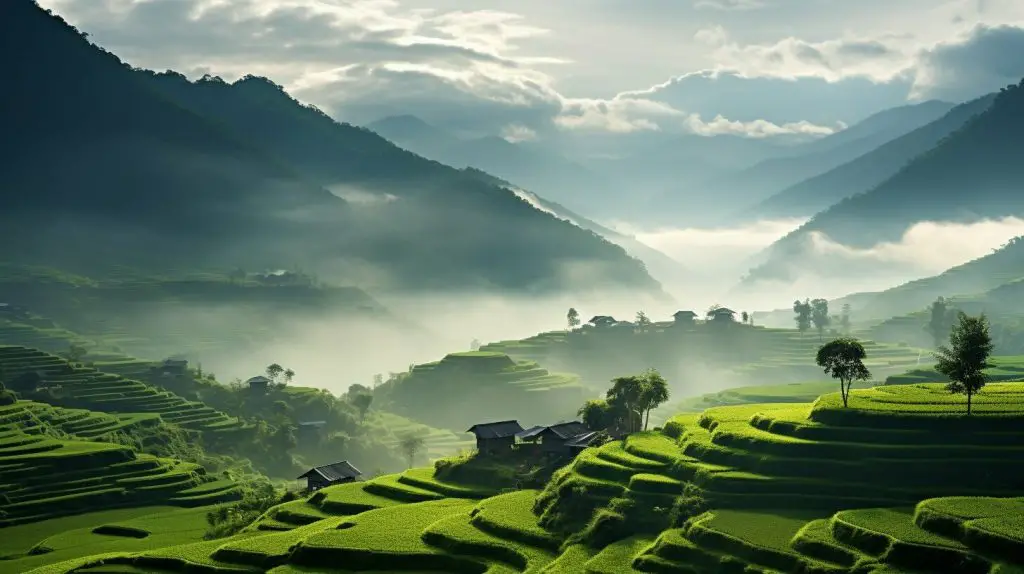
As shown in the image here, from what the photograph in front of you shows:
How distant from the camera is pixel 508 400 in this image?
174375 mm

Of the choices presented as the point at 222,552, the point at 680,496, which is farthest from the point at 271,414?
the point at 680,496

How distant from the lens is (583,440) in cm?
7531

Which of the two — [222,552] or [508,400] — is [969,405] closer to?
[222,552]

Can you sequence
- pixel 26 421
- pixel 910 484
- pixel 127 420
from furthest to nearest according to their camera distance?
pixel 127 420 < pixel 26 421 < pixel 910 484

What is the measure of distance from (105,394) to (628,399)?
7933cm

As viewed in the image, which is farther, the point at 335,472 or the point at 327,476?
the point at 335,472

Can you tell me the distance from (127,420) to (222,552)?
67679 millimetres

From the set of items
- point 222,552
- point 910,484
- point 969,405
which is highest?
point 969,405

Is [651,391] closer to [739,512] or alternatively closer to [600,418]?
[600,418]

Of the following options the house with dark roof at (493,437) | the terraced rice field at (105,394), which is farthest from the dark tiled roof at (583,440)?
the terraced rice field at (105,394)

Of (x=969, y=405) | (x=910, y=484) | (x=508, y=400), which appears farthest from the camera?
(x=508, y=400)

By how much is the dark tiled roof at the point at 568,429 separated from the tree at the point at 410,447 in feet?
187

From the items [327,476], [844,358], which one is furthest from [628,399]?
[327,476]

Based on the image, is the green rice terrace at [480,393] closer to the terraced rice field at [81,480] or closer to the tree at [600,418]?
the terraced rice field at [81,480]
